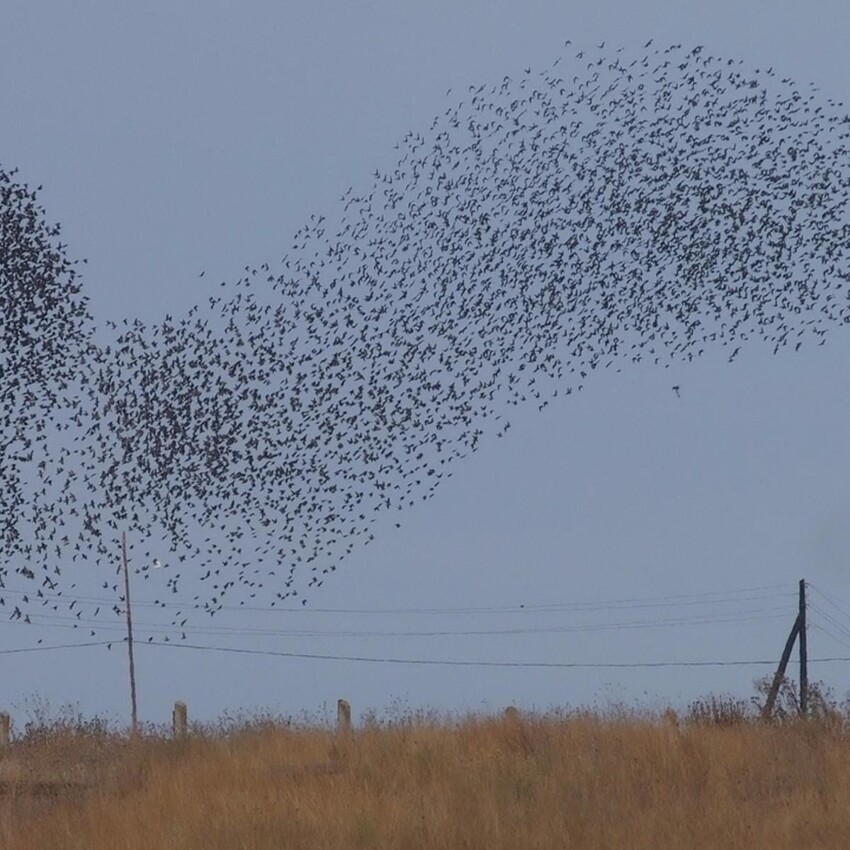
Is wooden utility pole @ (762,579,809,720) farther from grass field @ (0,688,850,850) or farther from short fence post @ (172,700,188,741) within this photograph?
short fence post @ (172,700,188,741)

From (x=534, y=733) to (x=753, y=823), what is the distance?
5166 millimetres

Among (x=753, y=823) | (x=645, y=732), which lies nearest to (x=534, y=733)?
(x=645, y=732)

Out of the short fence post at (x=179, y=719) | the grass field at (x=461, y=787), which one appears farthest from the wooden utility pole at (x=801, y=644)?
the short fence post at (x=179, y=719)

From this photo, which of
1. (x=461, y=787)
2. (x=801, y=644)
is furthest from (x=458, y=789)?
(x=801, y=644)

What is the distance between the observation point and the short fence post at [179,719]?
75.0ft

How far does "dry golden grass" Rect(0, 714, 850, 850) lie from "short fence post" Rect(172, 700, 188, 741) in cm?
118

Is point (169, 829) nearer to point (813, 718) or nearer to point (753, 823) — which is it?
point (753, 823)

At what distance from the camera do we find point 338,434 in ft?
85.5

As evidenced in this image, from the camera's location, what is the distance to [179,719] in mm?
25844

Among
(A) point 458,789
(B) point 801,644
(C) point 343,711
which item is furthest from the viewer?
(B) point 801,644

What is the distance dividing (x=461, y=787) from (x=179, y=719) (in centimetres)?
1029

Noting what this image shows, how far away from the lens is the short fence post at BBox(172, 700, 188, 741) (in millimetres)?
22862

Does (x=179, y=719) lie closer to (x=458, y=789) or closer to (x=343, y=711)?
(x=343, y=711)

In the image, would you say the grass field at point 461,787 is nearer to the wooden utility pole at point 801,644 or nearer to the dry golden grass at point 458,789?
the dry golden grass at point 458,789
